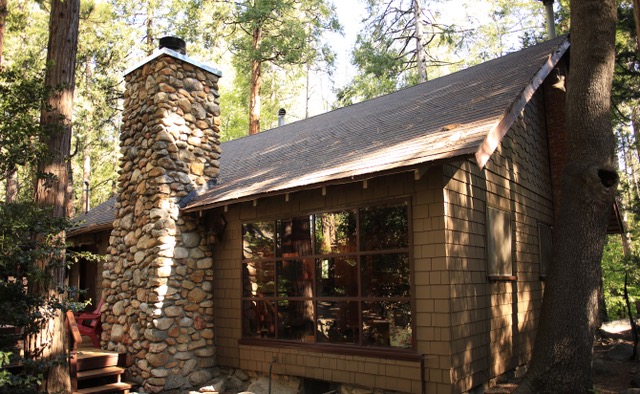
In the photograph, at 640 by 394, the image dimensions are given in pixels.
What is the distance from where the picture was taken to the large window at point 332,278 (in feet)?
19.7

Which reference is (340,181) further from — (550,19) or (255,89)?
(255,89)

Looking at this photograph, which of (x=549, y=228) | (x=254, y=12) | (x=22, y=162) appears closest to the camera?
(x=22, y=162)

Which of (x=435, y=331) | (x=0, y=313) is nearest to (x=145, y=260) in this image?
(x=0, y=313)

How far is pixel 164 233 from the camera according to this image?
25.3 feet

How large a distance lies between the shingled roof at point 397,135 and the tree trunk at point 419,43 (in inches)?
321

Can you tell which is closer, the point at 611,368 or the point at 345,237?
the point at 345,237

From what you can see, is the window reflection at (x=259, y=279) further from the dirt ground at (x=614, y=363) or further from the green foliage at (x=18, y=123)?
the dirt ground at (x=614, y=363)

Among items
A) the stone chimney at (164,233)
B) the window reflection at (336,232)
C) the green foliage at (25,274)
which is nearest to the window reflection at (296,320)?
the window reflection at (336,232)

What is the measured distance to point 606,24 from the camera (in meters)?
6.82

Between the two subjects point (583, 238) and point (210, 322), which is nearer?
point (583, 238)

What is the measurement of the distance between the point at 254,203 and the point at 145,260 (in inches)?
83.2

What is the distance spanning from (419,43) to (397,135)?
13.0 metres

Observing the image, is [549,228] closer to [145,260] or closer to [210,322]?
[210,322]

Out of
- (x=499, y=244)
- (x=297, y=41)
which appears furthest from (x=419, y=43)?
(x=499, y=244)
